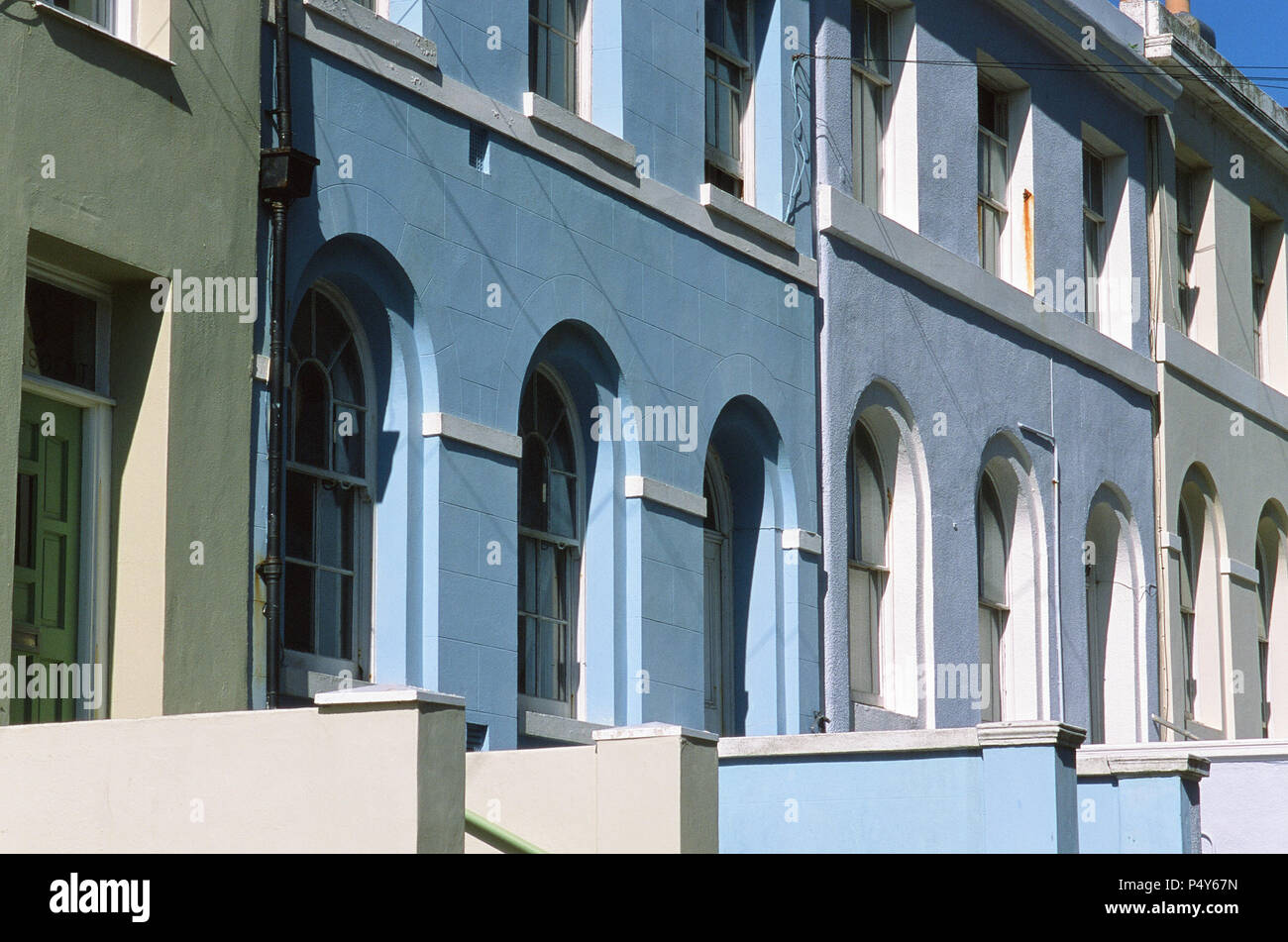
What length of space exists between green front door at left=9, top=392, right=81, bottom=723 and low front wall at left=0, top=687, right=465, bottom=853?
143cm

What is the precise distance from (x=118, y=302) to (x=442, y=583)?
2.69 m

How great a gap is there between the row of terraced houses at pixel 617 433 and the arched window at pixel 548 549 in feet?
0.12

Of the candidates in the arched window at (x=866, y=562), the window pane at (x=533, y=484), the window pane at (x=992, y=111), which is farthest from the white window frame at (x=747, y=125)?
the window pane at (x=992, y=111)

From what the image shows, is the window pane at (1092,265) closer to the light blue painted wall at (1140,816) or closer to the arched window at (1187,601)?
the arched window at (1187,601)

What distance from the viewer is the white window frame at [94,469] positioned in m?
10.5

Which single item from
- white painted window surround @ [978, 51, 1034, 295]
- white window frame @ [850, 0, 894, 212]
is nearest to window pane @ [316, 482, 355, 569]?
white window frame @ [850, 0, 894, 212]

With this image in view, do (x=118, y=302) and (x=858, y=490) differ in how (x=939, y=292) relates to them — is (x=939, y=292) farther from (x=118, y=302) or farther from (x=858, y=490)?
(x=118, y=302)

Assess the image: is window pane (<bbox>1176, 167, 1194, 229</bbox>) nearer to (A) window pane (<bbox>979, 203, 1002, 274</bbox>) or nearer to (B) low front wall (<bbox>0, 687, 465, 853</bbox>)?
(A) window pane (<bbox>979, 203, 1002, 274</bbox>)

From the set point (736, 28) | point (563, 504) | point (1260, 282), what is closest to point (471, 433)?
point (563, 504)

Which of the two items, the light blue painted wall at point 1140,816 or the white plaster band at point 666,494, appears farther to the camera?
the white plaster band at point 666,494

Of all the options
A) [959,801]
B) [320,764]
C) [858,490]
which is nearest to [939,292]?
[858,490]

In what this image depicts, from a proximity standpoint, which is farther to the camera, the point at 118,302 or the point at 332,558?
the point at 332,558

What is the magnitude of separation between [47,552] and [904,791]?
5383 mm

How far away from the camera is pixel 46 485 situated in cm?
1044
